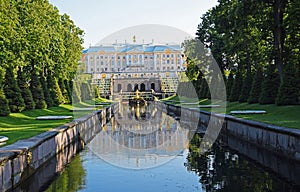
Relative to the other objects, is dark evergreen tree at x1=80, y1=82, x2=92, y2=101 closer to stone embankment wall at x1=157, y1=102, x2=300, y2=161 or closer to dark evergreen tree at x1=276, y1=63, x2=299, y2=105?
stone embankment wall at x1=157, y1=102, x2=300, y2=161

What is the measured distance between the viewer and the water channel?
956 centimetres

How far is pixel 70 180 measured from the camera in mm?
10250

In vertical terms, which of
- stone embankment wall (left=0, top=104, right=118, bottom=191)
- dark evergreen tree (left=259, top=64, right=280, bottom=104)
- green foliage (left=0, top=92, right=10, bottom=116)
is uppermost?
dark evergreen tree (left=259, top=64, right=280, bottom=104)

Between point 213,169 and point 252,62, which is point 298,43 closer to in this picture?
point 252,62

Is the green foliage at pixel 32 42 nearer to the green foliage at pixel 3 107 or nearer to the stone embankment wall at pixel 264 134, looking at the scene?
the green foliage at pixel 3 107

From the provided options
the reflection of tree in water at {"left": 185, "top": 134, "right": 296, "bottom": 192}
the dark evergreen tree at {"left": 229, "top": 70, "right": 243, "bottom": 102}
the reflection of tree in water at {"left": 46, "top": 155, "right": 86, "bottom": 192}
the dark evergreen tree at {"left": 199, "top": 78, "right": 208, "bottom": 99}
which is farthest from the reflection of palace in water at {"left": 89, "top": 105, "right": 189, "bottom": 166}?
the dark evergreen tree at {"left": 199, "top": 78, "right": 208, "bottom": 99}

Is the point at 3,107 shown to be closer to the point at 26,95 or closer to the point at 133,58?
the point at 26,95

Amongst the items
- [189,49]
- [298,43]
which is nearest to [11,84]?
[298,43]

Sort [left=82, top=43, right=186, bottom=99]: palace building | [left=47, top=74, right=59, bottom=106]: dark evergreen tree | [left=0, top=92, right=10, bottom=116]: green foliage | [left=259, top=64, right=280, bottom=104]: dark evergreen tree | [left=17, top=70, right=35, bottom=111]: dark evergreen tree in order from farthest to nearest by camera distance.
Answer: [left=82, top=43, right=186, bottom=99]: palace building → [left=47, top=74, right=59, bottom=106]: dark evergreen tree → [left=259, top=64, right=280, bottom=104]: dark evergreen tree → [left=17, top=70, right=35, bottom=111]: dark evergreen tree → [left=0, top=92, right=10, bottom=116]: green foliage

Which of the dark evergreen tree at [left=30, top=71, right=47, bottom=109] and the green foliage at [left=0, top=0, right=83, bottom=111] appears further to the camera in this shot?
the dark evergreen tree at [left=30, top=71, right=47, bottom=109]

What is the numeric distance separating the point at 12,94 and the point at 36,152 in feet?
38.8

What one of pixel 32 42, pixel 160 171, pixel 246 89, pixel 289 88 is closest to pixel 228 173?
pixel 160 171

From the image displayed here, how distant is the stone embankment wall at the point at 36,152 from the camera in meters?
8.79

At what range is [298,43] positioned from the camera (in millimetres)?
27547
